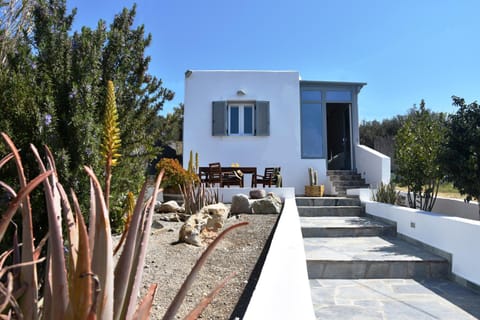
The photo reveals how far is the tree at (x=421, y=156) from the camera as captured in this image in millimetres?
6301

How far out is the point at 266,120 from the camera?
11.3 metres

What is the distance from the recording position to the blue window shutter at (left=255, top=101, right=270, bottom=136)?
11.2 m

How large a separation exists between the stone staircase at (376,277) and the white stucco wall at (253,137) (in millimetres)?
5177

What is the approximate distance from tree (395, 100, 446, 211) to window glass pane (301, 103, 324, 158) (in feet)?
15.1

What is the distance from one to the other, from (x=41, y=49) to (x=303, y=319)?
9.47 feet

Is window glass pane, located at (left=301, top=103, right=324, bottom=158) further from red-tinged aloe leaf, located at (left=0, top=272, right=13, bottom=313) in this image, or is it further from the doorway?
red-tinged aloe leaf, located at (left=0, top=272, right=13, bottom=313)

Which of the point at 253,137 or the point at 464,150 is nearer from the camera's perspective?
the point at 464,150

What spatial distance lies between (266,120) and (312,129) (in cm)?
166

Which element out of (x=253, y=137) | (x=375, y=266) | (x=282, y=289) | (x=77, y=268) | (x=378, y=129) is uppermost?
(x=378, y=129)

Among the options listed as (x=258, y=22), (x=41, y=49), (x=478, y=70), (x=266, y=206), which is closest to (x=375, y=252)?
(x=266, y=206)

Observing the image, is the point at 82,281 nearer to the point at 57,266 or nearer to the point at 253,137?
the point at 57,266

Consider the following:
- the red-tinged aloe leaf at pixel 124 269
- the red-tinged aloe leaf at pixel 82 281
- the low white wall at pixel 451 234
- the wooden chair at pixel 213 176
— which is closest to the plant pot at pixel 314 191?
the wooden chair at pixel 213 176

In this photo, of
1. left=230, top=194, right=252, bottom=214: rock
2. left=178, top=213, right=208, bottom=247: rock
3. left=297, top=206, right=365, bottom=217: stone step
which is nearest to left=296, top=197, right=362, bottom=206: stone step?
left=297, top=206, right=365, bottom=217: stone step

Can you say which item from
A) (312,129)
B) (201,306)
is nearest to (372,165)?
(312,129)
